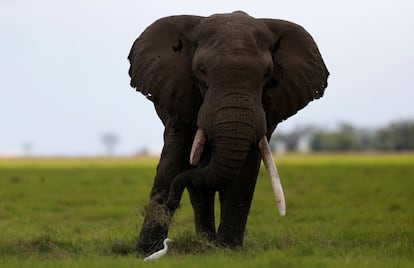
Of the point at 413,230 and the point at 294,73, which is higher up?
the point at 294,73

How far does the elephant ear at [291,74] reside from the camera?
9250mm

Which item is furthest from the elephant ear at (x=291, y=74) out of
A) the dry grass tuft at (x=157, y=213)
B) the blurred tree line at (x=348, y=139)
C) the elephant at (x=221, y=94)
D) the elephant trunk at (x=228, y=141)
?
the blurred tree line at (x=348, y=139)

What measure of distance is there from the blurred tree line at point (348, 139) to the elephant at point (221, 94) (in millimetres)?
103500

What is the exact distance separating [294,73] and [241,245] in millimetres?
1779

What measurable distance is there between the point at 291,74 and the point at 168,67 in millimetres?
1137

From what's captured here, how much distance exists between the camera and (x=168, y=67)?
923 cm

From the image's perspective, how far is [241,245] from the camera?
988 centimetres

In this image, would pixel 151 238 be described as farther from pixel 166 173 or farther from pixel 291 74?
pixel 291 74

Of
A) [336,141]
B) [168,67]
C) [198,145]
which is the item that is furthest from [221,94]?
[336,141]

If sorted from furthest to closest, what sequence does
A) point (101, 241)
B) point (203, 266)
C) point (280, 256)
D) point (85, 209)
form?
point (85, 209) < point (101, 241) < point (280, 256) < point (203, 266)

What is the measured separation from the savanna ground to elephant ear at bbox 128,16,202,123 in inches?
48.8

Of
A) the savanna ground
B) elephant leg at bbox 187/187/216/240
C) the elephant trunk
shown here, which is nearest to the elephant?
the elephant trunk

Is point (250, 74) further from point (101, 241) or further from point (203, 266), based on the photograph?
point (101, 241)

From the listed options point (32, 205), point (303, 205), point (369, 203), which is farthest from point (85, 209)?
point (369, 203)
